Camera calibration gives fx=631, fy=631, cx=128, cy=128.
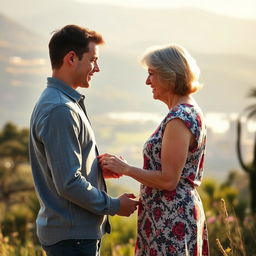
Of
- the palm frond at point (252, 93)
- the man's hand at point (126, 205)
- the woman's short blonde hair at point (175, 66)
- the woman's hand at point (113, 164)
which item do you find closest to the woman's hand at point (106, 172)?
the woman's hand at point (113, 164)

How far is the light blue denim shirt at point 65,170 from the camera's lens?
236cm

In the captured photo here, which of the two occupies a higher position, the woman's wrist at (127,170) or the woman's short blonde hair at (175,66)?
the woman's short blonde hair at (175,66)

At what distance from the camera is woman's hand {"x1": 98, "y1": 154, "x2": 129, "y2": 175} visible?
101 inches

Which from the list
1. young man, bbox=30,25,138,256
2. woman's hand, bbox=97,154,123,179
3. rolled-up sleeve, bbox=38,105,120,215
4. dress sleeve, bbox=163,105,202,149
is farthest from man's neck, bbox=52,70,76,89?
dress sleeve, bbox=163,105,202,149

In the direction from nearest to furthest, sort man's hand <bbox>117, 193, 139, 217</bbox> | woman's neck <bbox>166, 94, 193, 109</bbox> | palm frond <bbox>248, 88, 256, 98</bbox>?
man's hand <bbox>117, 193, 139, 217</bbox>
woman's neck <bbox>166, 94, 193, 109</bbox>
palm frond <bbox>248, 88, 256, 98</bbox>

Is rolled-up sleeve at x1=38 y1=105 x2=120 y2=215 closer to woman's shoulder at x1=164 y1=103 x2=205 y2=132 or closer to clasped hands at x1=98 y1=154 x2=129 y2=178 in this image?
clasped hands at x1=98 y1=154 x2=129 y2=178

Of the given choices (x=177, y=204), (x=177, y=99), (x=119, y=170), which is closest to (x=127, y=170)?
(x=119, y=170)

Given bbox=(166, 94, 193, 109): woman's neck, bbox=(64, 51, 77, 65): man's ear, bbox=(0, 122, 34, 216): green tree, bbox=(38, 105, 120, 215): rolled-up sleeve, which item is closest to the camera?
bbox=(38, 105, 120, 215): rolled-up sleeve

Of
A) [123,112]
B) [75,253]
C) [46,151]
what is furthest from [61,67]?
[123,112]

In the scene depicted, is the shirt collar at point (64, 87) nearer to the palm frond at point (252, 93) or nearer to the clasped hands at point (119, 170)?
the clasped hands at point (119, 170)

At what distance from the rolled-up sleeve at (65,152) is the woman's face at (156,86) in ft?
1.43

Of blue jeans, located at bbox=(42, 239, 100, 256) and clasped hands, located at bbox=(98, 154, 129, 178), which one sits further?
clasped hands, located at bbox=(98, 154, 129, 178)

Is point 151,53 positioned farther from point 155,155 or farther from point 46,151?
point 46,151

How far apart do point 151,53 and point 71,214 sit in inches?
29.6
